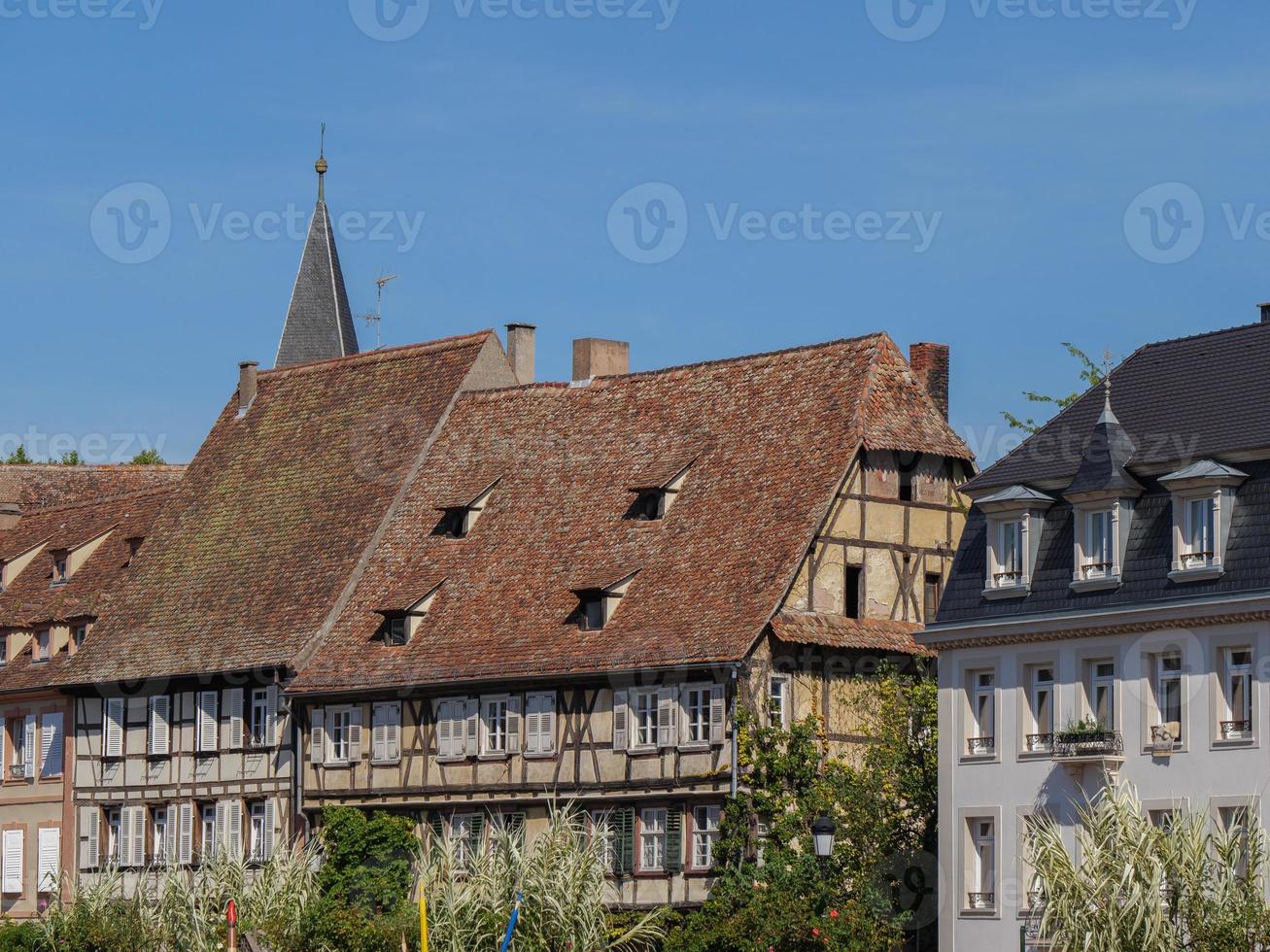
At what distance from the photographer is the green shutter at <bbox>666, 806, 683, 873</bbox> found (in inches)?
1884

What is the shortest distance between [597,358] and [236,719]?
10116 mm

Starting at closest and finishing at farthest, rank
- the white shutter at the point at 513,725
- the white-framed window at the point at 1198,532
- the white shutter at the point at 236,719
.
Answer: the white-framed window at the point at 1198,532 → the white shutter at the point at 513,725 → the white shutter at the point at 236,719

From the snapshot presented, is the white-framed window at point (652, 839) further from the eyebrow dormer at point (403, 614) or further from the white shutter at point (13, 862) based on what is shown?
the white shutter at point (13, 862)

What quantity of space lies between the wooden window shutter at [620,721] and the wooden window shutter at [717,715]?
6.16ft

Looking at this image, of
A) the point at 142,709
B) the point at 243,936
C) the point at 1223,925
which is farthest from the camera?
the point at 142,709

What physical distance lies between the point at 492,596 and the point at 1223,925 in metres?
19.4

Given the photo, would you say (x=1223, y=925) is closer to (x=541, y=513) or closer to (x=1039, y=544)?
(x=1039, y=544)

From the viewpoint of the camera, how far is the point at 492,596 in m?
52.8

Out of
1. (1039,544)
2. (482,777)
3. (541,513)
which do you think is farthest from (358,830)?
(1039,544)

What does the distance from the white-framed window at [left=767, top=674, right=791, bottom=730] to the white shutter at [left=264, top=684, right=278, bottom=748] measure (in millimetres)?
11795

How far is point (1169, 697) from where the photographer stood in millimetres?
41406

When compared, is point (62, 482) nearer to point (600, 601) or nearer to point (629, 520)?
point (629, 520)

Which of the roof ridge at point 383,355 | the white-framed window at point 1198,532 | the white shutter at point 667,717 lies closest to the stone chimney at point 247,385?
the roof ridge at point 383,355

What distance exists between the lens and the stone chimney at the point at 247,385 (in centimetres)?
6456
